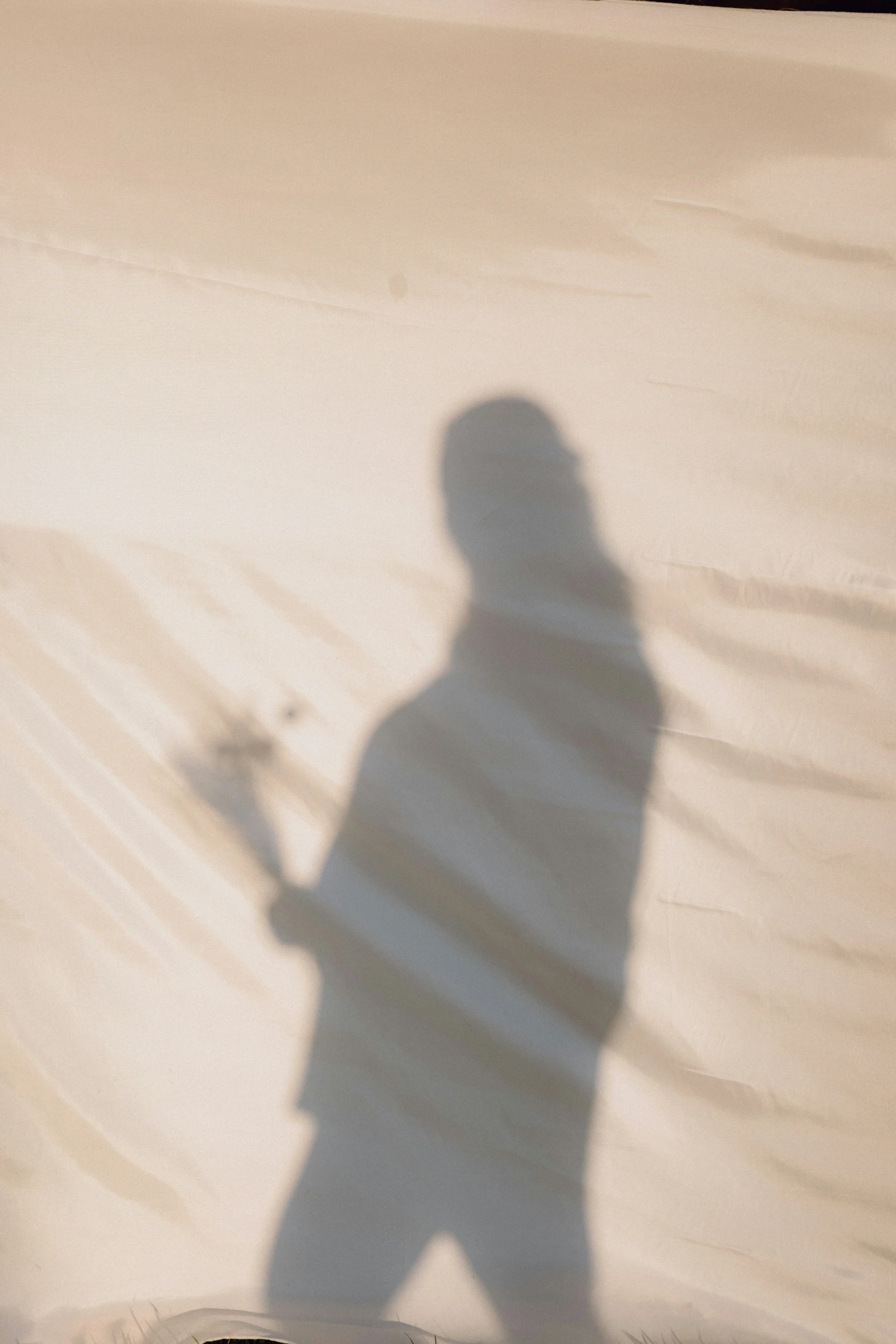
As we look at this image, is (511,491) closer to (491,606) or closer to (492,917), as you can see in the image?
(491,606)

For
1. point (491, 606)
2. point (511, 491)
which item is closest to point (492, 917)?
point (491, 606)

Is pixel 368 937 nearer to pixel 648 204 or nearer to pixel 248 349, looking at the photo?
pixel 248 349

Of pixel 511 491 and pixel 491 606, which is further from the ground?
pixel 511 491

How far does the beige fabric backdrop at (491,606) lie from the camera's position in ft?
3.22

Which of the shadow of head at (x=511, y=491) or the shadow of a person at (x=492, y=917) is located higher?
the shadow of head at (x=511, y=491)

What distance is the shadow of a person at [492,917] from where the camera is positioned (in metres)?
0.99

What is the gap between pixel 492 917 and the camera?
1.01m

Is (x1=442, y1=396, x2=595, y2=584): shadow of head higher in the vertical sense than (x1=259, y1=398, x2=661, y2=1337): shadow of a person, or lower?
higher

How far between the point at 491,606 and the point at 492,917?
395 mm

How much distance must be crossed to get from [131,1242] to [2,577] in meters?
0.89

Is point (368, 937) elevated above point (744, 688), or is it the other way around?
point (744, 688)

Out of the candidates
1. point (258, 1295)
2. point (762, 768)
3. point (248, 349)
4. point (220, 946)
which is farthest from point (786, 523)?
point (258, 1295)

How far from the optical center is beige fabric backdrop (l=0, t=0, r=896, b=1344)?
980 mm

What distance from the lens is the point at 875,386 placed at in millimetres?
973
